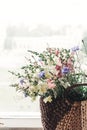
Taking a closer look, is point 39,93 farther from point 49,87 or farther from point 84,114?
point 84,114

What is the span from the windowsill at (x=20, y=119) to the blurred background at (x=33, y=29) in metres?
0.04

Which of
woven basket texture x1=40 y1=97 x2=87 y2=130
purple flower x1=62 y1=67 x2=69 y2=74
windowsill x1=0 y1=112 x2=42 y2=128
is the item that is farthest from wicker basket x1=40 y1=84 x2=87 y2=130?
windowsill x1=0 y1=112 x2=42 y2=128

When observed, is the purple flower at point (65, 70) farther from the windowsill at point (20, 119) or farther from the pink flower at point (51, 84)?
the windowsill at point (20, 119)

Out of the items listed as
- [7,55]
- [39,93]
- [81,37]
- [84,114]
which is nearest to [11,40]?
[7,55]

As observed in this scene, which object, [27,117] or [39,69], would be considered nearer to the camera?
[39,69]

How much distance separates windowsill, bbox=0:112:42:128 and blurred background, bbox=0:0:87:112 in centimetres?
4

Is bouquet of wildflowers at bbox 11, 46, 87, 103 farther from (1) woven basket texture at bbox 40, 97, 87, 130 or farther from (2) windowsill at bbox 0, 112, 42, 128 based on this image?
(2) windowsill at bbox 0, 112, 42, 128

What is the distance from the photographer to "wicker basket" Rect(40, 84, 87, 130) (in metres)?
1.31

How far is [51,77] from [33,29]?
1.52ft

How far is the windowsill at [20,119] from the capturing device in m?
1.66

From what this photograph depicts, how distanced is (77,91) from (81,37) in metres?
0.43

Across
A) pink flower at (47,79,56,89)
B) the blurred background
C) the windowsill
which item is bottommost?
the windowsill

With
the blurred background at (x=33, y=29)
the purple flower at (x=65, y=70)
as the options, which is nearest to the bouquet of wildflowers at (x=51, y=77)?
the purple flower at (x=65, y=70)

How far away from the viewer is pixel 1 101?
5.77ft
